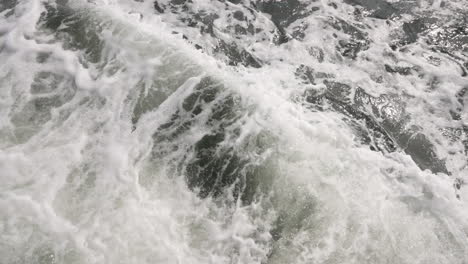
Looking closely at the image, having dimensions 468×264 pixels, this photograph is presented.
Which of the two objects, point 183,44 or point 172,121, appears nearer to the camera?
point 172,121

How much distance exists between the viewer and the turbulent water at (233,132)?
453 centimetres

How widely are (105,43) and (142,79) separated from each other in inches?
55.7

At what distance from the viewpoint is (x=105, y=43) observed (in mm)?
7066

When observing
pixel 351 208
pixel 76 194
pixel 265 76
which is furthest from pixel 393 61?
pixel 76 194

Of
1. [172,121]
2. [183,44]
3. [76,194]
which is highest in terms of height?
[183,44]

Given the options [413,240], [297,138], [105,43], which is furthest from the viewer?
[105,43]

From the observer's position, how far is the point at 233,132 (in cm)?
561

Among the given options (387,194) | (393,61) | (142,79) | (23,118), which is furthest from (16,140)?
(393,61)

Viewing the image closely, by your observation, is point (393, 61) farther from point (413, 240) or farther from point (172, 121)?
point (172, 121)

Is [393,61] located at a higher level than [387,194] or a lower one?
higher

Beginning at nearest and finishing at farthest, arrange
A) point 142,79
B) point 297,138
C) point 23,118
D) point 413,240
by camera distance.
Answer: point 413,240, point 297,138, point 23,118, point 142,79

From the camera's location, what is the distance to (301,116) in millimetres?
5898

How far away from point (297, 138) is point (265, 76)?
182cm

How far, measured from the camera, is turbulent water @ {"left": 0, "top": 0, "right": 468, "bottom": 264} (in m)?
4.53
